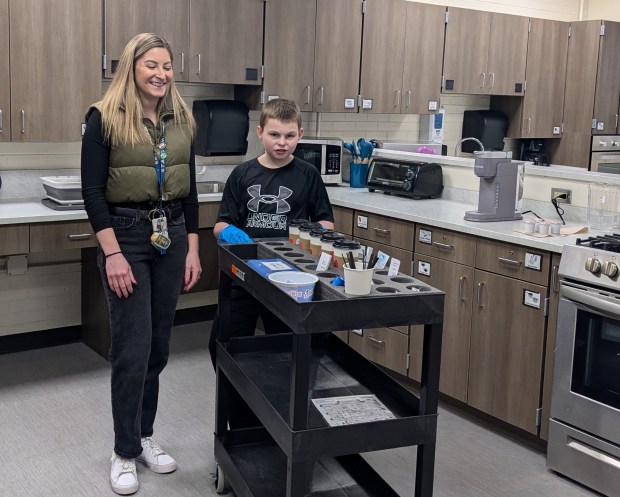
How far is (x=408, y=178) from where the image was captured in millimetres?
4715

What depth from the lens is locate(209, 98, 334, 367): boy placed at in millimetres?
3066

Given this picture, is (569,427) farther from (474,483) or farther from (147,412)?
(147,412)

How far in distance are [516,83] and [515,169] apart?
109 inches

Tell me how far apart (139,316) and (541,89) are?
4949mm

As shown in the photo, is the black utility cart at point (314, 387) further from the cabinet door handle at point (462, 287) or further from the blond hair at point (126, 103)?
the cabinet door handle at point (462, 287)

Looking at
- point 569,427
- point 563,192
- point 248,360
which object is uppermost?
point 563,192

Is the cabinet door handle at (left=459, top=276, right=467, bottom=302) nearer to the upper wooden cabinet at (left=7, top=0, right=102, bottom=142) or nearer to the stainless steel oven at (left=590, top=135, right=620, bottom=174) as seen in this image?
the upper wooden cabinet at (left=7, top=0, right=102, bottom=142)

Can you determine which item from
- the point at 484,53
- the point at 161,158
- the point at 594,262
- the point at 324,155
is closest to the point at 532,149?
the point at 484,53

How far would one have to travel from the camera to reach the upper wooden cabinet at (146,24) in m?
4.38

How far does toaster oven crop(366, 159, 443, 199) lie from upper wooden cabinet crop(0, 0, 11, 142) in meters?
2.18

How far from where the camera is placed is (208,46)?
15.5ft

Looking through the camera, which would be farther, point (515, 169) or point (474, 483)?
point (515, 169)

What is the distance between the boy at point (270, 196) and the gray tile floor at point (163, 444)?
620 millimetres

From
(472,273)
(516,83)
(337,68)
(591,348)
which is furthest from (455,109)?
(591,348)
